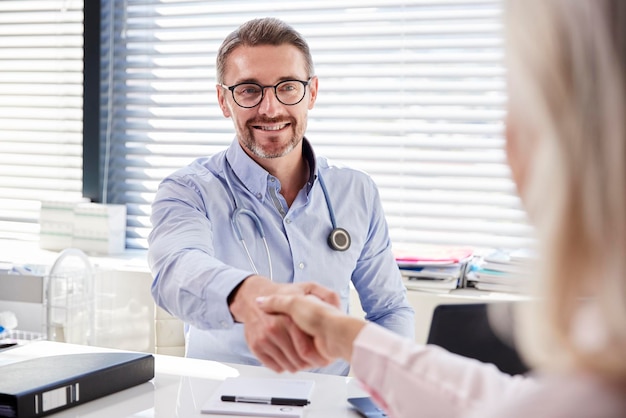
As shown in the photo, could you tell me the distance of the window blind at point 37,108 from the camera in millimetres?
3439

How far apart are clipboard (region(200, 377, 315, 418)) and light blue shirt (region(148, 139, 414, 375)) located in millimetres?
295

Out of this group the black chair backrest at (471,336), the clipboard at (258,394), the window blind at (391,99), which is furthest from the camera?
the window blind at (391,99)

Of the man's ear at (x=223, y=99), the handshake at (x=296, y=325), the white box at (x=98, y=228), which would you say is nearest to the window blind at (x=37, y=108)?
the white box at (x=98, y=228)

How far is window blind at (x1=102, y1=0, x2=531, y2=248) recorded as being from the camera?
112 inches

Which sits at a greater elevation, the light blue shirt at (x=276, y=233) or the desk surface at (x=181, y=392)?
the light blue shirt at (x=276, y=233)

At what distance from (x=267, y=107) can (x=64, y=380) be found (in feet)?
3.41

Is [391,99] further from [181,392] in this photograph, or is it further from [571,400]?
[571,400]

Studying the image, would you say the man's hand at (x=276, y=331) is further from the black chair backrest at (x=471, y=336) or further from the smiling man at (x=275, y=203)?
the smiling man at (x=275, y=203)

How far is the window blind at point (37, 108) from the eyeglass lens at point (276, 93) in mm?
1518

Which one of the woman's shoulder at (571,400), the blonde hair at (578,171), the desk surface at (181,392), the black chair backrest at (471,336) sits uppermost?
the blonde hair at (578,171)

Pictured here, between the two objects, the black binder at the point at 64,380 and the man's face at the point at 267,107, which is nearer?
the black binder at the point at 64,380

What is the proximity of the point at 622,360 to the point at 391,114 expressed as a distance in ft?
8.08

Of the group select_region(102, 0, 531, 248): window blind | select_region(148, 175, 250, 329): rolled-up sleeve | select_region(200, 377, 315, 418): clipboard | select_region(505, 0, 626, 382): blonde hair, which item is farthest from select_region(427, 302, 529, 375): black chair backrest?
select_region(102, 0, 531, 248): window blind

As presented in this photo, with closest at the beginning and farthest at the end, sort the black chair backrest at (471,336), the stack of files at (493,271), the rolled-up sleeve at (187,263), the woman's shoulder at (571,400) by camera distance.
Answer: the woman's shoulder at (571,400)
the black chair backrest at (471,336)
the rolled-up sleeve at (187,263)
the stack of files at (493,271)
